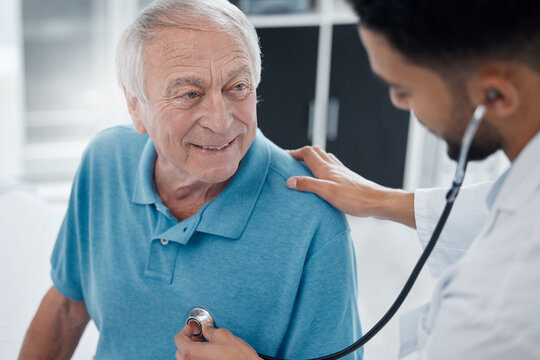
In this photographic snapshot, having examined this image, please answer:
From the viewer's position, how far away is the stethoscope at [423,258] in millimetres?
765

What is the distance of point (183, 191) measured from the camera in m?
1.27

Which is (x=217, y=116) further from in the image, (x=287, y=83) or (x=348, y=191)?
(x=287, y=83)

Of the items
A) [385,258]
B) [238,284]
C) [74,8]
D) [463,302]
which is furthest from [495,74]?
[74,8]

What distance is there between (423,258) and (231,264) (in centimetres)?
37

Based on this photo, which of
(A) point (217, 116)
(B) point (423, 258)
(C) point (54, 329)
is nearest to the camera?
(B) point (423, 258)

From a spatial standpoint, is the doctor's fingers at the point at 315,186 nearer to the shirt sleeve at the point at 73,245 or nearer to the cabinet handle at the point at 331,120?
the shirt sleeve at the point at 73,245

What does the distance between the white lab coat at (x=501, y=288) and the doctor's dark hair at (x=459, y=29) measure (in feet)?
0.42

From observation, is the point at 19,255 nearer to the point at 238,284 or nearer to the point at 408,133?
the point at 238,284

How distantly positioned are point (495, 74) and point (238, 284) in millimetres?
624

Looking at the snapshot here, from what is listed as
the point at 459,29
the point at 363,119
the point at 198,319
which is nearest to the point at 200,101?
the point at 198,319

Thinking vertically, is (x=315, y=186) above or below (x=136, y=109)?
below

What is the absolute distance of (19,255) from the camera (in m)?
1.93

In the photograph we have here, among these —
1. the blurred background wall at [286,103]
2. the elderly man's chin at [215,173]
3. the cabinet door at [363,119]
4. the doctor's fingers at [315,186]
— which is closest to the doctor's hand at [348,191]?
the doctor's fingers at [315,186]

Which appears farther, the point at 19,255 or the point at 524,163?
the point at 19,255
